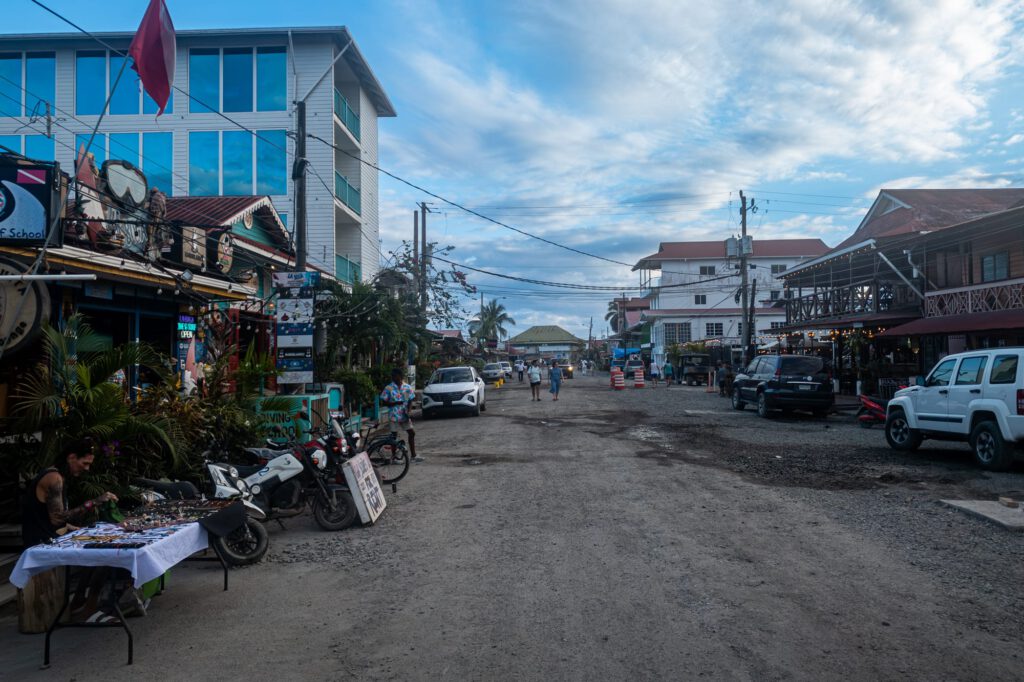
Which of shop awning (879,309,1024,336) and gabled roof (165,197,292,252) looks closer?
gabled roof (165,197,292,252)

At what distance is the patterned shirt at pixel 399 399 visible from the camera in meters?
13.0

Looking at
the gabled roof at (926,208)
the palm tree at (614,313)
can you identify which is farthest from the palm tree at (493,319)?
the gabled roof at (926,208)

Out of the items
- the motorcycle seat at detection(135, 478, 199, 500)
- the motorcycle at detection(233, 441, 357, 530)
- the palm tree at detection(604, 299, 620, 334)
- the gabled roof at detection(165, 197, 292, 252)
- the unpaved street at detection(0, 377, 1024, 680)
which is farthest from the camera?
the palm tree at detection(604, 299, 620, 334)

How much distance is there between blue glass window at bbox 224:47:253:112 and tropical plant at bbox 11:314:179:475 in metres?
20.4

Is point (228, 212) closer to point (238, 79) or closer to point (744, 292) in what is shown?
point (238, 79)

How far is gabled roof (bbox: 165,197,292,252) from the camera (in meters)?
16.3

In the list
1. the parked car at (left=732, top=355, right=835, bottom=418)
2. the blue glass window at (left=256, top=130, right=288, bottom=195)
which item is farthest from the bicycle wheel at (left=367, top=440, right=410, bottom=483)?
the blue glass window at (left=256, top=130, right=288, bottom=195)

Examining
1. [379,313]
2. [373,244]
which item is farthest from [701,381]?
[379,313]

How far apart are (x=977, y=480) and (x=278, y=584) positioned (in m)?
9.93

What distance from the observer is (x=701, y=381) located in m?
44.3

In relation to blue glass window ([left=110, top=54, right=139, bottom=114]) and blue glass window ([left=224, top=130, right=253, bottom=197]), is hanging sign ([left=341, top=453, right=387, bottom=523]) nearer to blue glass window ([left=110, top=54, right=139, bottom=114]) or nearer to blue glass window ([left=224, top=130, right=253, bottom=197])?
blue glass window ([left=224, top=130, right=253, bottom=197])

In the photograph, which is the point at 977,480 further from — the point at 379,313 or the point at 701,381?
the point at 701,381

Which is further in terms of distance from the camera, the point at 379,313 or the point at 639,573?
the point at 379,313

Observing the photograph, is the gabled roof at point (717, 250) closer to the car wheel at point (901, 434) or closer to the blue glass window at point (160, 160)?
the blue glass window at point (160, 160)
